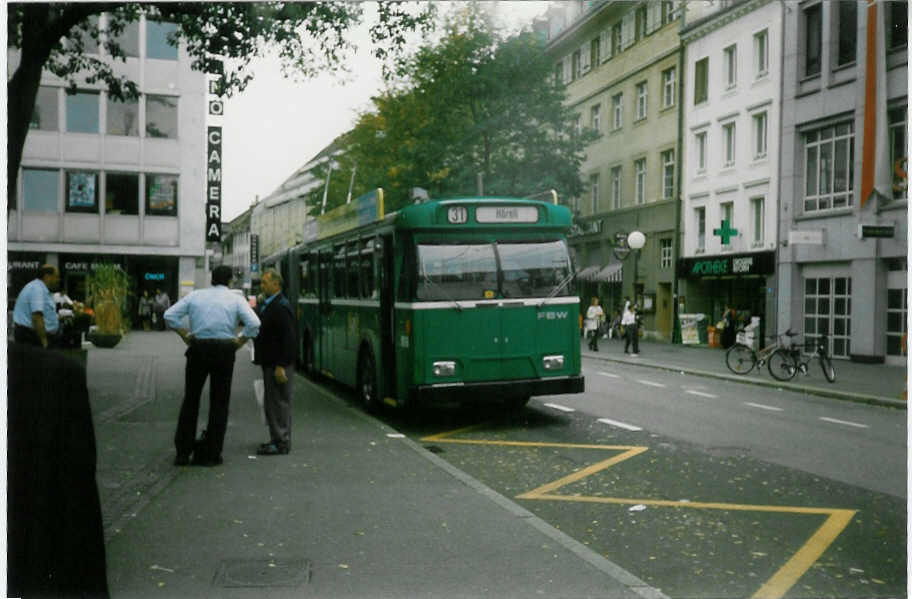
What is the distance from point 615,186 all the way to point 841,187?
18468 millimetres

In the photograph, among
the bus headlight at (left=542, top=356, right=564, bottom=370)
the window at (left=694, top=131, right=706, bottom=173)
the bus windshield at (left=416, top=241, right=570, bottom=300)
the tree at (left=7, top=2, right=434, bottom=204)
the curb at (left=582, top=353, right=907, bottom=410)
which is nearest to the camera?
the tree at (left=7, top=2, right=434, bottom=204)

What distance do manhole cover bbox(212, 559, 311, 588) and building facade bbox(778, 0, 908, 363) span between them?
11255mm

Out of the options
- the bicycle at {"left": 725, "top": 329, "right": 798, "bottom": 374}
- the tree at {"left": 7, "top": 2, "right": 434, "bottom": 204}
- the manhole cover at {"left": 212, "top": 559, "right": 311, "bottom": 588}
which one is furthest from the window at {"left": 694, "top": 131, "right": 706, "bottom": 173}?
the manhole cover at {"left": 212, "top": 559, "right": 311, "bottom": 588}

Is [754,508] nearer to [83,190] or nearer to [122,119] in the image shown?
[83,190]

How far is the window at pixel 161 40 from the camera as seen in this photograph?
11.4 meters

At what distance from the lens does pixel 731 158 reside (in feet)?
113

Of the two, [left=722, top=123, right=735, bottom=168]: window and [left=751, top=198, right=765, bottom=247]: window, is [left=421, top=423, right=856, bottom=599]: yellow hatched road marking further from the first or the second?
[left=722, top=123, right=735, bottom=168]: window

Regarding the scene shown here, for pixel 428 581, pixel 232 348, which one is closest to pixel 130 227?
pixel 232 348

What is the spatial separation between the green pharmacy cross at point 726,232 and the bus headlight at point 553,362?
23028 mm

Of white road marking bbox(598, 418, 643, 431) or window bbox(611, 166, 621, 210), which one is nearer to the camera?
white road marking bbox(598, 418, 643, 431)

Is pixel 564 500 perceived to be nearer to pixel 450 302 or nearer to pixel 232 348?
pixel 232 348

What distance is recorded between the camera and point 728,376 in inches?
802

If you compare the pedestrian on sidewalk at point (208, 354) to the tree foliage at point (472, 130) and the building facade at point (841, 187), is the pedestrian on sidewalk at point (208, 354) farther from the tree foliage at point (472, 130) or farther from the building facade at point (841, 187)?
the tree foliage at point (472, 130)

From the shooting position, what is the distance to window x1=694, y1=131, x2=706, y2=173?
1433 inches
